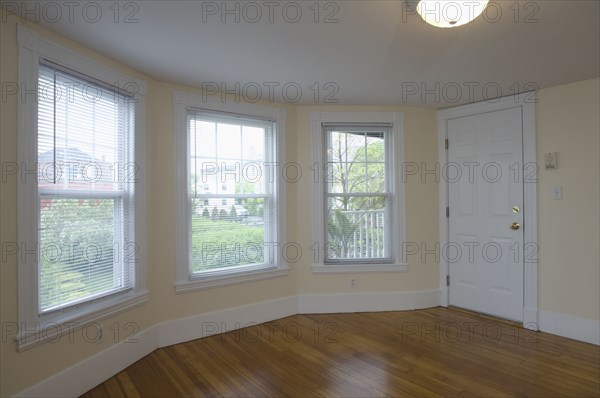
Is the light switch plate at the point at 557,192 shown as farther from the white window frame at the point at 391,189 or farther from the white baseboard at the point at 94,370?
the white baseboard at the point at 94,370

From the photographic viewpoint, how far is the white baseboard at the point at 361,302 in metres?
3.90

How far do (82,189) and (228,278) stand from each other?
5.02 feet

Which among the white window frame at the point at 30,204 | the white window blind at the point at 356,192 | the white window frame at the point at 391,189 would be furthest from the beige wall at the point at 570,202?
the white window frame at the point at 30,204

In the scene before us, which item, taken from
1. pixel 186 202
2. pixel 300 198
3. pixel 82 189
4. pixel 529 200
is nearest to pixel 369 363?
pixel 300 198

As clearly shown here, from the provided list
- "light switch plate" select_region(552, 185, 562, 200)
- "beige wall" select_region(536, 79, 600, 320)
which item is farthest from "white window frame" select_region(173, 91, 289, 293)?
"light switch plate" select_region(552, 185, 562, 200)

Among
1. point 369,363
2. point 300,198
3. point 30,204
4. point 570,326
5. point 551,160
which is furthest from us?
point 300,198

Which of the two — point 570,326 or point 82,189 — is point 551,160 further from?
point 82,189

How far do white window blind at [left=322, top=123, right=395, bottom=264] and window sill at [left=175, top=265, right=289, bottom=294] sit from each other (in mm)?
610

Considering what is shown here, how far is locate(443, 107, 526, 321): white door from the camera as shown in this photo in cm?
353

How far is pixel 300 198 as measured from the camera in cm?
390

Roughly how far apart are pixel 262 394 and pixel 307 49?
2358 millimetres

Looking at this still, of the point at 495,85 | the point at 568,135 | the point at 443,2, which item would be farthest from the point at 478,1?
the point at 568,135

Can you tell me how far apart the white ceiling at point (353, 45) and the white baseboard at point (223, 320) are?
7.08 ft

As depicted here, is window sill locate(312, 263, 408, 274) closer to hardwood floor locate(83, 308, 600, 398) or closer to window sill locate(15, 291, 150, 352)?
hardwood floor locate(83, 308, 600, 398)
